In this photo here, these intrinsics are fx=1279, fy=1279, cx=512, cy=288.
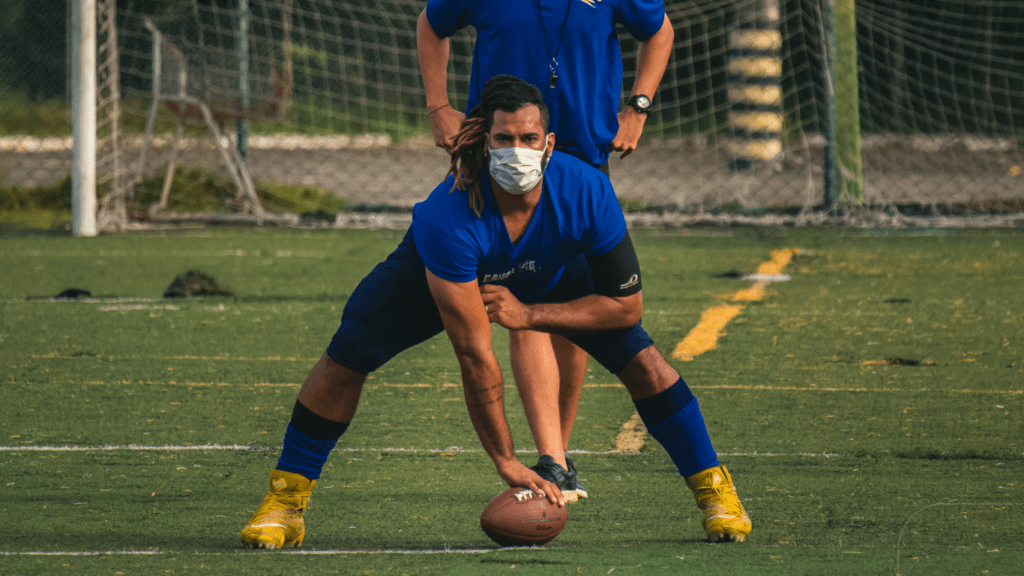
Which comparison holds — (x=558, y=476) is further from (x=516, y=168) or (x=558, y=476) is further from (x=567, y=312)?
(x=516, y=168)

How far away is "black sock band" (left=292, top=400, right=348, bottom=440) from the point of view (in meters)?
3.51

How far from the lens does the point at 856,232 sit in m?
11.8

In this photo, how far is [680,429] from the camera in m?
3.57

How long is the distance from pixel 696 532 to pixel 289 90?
1123 centimetres

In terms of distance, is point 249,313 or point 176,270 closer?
point 249,313

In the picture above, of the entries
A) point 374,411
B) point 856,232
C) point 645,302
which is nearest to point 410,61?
point 856,232

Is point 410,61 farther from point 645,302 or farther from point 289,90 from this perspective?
point 645,302

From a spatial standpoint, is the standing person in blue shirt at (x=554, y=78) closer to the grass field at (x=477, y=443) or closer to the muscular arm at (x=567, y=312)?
the grass field at (x=477, y=443)

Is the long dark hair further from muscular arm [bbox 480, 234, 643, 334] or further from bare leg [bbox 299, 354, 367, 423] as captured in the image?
bare leg [bbox 299, 354, 367, 423]

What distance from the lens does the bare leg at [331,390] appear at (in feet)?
11.5

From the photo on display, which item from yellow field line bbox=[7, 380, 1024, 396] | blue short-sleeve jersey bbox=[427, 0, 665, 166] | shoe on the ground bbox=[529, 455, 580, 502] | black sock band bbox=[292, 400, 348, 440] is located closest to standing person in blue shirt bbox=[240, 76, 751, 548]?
black sock band bbox=[292, 400, 348, 440]

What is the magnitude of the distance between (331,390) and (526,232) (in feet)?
2.29

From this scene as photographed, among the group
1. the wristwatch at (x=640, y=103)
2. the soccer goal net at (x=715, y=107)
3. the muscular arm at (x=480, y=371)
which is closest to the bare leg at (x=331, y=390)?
the muscular arm at (x=480, y=371)

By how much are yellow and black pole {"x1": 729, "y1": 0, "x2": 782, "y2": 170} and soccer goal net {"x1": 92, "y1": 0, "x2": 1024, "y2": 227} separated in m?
0.03
